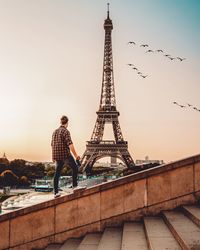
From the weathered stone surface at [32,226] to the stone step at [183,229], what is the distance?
2.23 m

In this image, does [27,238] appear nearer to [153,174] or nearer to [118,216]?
[118,216]

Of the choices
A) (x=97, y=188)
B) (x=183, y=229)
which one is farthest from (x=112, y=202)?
(x=183, y=229)

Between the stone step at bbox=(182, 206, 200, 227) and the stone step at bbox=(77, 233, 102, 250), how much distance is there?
162 centimetres

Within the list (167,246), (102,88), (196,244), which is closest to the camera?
(196,244)

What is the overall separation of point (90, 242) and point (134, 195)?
4.66ft

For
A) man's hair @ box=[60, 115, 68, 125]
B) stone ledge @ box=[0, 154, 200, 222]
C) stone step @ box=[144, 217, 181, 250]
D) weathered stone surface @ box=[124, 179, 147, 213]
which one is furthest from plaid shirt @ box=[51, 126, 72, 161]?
stone step @ box=[144, 217, 181, 250]

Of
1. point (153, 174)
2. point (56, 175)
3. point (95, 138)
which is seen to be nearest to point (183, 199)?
point (153, 174)

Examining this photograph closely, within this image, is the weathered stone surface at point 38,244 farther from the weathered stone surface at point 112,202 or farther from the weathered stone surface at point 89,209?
the weathered stone surface at point 112,202

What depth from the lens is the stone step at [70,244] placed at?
6.79 metres

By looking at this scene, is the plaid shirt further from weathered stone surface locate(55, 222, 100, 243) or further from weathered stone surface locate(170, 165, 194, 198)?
weathered stone surface locate(170, 165, 194, 198)

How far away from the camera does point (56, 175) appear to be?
8297mm

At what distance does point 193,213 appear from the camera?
21.6ft

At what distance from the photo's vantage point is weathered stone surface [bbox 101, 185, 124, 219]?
7.65 meters

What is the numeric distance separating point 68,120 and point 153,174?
2111 millimetres
